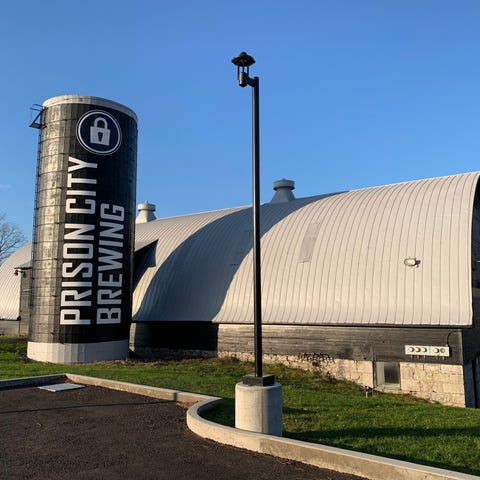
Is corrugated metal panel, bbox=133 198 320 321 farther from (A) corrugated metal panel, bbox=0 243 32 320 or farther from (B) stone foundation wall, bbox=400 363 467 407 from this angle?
(A) corrugated metal panel, bbox=0 243 32 320

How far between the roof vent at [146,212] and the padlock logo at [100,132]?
1792 cm

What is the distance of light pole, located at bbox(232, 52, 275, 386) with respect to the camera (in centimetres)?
958

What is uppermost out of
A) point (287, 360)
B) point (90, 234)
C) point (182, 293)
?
point (90, 234)

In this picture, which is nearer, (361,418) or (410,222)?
(361,418)

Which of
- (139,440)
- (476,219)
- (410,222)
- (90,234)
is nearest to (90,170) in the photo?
(90,234)

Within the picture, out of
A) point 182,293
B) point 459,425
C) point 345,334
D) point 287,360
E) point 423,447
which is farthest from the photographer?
point 182,293

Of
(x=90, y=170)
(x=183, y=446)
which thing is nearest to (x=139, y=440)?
(x=183, y=446)

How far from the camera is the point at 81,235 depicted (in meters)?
23.6

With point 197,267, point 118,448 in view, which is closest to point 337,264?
point 197,267

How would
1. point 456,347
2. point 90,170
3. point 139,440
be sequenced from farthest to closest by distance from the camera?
point 90,170 → point 456,347 → point 139,440

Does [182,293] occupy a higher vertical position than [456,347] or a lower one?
higher

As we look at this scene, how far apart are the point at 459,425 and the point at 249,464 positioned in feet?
17.7

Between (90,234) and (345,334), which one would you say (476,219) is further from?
(90,234)

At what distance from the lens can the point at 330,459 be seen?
7602 millimetres
